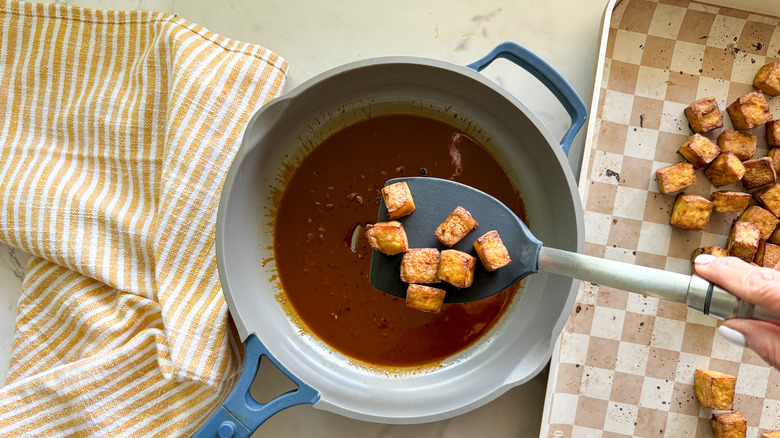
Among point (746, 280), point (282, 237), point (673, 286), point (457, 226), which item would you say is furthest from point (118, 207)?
point (746, 280)

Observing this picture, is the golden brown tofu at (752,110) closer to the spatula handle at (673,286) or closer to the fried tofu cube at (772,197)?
the fried tofu cube at (772,197)

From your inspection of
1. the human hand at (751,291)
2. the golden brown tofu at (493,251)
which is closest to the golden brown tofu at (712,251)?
the human hand at (751,291)

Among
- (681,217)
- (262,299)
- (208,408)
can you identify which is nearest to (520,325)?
(681,217)

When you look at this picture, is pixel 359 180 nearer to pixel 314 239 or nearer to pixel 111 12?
pixel 314 239

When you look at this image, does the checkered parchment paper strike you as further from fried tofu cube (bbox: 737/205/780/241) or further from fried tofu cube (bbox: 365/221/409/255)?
fried tofu cube (bbox: 365/221/409/255)

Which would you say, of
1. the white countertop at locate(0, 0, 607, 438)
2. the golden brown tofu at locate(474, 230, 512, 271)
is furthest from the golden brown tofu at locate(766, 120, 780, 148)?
the golden brown tofu at locate(474, 230, 512, 271)

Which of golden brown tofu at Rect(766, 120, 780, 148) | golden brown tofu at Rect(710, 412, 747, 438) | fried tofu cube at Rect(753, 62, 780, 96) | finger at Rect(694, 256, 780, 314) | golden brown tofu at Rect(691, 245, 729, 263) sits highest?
fried tofu cube at Rect(753, 62, 780, 96)
